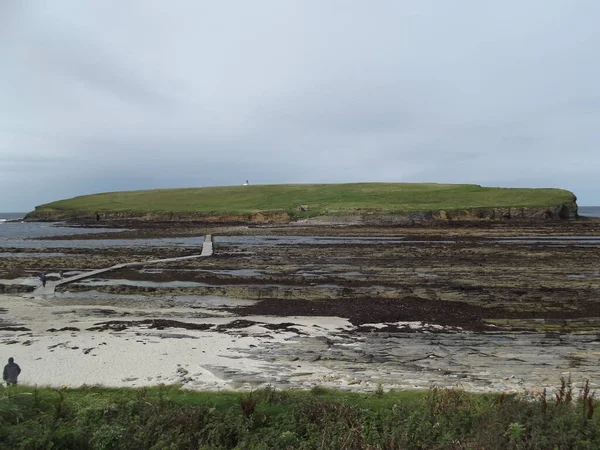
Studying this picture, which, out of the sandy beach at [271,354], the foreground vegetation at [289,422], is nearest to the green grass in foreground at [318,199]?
the sandy beach at [271,354]

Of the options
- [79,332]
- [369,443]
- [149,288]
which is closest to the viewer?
[369,443]

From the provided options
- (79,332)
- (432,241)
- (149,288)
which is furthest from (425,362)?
(432,241)

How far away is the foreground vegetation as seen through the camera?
7.33 m

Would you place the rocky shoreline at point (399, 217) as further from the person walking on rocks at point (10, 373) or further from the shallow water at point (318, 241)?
the person walking on rocks at point (10, 373)

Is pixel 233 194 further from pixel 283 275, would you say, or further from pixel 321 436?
pixel 321 436

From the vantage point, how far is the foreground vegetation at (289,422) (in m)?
7.33

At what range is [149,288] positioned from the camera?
2622 centimetres

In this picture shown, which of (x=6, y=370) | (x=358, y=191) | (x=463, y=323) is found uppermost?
(x=358, y=191)

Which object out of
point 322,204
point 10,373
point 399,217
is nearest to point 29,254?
point 10,373

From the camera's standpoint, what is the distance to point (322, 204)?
11069cm

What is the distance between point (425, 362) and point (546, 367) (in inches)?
135

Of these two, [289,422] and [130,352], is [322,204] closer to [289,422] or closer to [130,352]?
[130,352]

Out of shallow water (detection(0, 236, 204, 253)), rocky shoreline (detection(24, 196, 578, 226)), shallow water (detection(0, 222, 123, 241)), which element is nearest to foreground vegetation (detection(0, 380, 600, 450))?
shallow water (detection(0, 236, 204, 253))

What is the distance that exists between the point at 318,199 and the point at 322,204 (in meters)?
9.76
